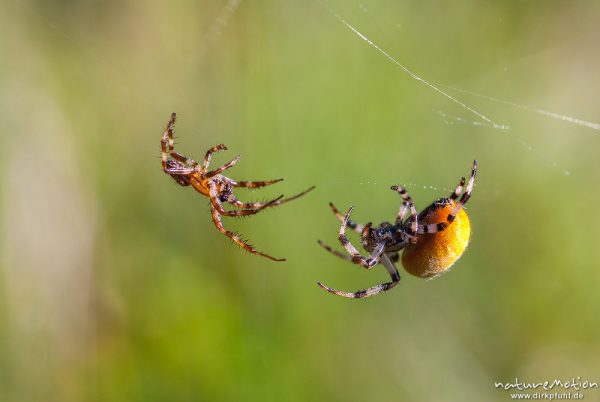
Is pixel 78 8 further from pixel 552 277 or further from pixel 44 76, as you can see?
pixel 552 277

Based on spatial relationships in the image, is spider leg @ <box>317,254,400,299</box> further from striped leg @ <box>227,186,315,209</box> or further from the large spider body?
striped leg @ <box>227,186,315,209</box>

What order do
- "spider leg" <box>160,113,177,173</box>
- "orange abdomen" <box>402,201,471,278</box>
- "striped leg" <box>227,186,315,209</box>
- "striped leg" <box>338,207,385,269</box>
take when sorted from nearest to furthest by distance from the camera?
"orange abdomen" <box>402,201,471,278</box> < "striped leg" <box>227,186,315,209</box> < "striped leg" <box>338,207,385,269</box> < "spider leg" <box>160,113,177,173</box>

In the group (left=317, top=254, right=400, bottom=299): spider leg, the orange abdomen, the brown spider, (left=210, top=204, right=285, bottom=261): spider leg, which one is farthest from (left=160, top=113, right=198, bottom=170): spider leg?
the orange abdomen

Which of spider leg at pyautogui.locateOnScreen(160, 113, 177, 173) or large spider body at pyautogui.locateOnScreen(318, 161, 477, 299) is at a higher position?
spider leg at pyautogui.locateOnScreen(160, 113, 177, 173)

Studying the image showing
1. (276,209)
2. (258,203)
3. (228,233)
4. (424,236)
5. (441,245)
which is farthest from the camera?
(276,209)

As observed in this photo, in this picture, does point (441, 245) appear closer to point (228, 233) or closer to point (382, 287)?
point (382, 287)

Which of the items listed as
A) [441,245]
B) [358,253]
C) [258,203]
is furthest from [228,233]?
[441,245]

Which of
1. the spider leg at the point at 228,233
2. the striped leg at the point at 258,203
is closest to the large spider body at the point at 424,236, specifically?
the striped leg at the point at 258,203
